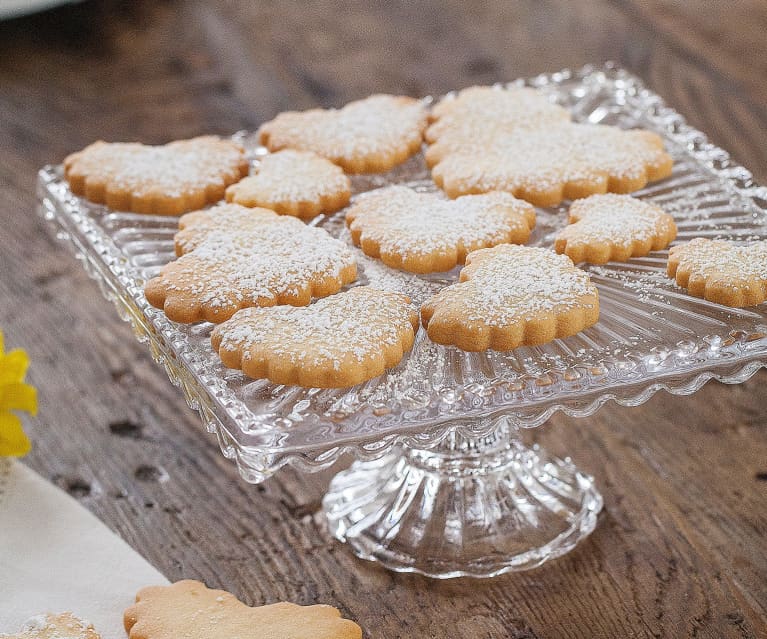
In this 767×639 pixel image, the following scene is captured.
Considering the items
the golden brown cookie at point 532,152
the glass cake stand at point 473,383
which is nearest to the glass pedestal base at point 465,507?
the glass cake stand at point 473,383

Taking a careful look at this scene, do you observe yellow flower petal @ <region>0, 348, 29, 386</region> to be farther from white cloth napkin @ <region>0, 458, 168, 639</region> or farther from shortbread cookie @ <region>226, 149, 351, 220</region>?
shortbread cookie @ <region>226, 149, 351, 220</region>

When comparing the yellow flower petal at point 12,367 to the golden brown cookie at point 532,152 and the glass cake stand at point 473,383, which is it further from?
the golden brown cookie at point 532,152

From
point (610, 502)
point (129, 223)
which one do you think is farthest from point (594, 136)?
point (129, 223)

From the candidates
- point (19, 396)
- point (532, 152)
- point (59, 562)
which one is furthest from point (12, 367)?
point (532, 152)

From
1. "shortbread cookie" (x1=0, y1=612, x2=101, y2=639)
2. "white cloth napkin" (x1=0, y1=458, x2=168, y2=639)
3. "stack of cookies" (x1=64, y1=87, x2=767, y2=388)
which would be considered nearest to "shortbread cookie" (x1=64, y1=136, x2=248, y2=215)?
"stack of cookies" (x1=64, y1=87, x2=767, y2=388)

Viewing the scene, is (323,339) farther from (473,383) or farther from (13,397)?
(13,397)

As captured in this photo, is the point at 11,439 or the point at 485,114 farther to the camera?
the point at 485,114
